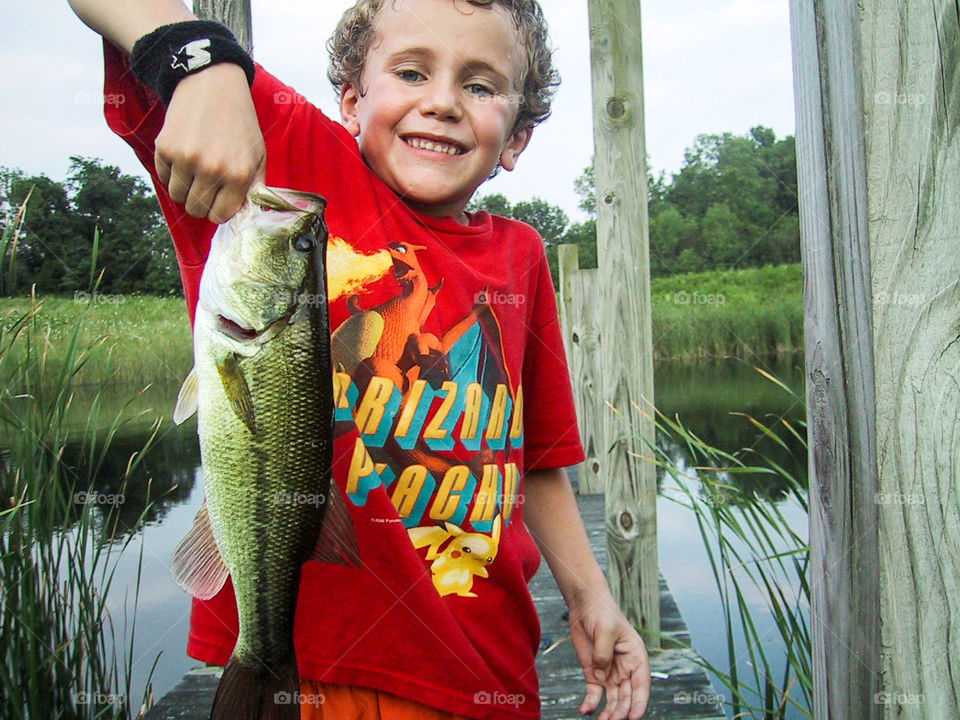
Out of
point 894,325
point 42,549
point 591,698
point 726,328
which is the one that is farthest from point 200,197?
point 726,328

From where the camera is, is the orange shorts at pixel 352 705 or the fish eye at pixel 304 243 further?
the orange shorts at pixel 352 705

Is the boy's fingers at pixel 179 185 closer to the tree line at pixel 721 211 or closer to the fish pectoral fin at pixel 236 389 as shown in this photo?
the fish pectoral fin at pixel 236 389

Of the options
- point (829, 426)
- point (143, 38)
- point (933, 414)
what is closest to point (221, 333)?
point (143, 38)

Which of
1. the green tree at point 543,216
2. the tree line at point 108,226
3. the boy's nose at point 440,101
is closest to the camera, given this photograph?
the boy's nose at point 440,101

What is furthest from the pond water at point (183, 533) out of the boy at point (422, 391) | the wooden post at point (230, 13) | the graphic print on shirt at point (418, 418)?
the wooden post at point (230, 13)

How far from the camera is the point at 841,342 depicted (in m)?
1.29

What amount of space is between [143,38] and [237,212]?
0.26 m

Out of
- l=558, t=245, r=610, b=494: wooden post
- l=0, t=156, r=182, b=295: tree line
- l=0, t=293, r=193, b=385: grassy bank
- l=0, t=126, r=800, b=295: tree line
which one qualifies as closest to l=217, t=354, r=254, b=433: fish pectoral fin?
l=0, t=293, r=193, b=385: grassy bank

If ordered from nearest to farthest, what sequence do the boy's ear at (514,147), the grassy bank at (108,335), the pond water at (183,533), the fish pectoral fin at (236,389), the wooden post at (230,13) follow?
1. the fish pectoral fin at (236,389)
2. the boy's ear at (514,147)
3. the wooden post at (230,13)
4. the grassy bank at (108,335)
5. the pond water at (183,533)

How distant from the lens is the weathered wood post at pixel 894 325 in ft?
4.11

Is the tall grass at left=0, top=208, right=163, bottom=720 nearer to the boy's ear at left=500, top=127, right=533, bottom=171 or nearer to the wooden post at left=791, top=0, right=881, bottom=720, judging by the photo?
the boy's ear at left=500, top=127, right=533, bottom=171

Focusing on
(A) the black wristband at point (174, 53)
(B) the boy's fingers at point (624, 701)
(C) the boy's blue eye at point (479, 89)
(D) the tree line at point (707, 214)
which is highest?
(D) the tree line at point (707, 214)

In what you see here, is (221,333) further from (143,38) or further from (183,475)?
(183,475)

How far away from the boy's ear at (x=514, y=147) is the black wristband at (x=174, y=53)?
989 millimetres
